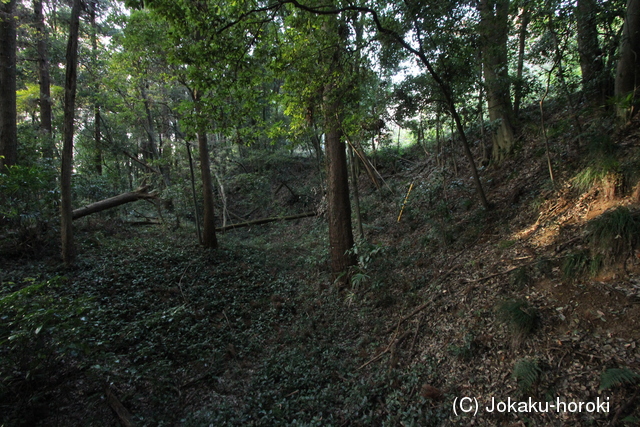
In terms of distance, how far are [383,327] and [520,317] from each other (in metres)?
2.33

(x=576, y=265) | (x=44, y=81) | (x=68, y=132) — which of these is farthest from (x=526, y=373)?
(x=44, y=81)

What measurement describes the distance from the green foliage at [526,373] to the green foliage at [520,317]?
→ 366 millimetres

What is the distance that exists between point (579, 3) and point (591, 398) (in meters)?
6.55

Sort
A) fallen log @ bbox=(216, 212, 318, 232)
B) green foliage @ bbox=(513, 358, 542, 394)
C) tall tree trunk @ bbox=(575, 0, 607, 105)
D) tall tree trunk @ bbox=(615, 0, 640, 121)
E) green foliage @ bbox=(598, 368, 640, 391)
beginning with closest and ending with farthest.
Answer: green foliage @ bbox=(598, 368, 640, 391) → green foliage @ bbox=(513, 358, 542, 394) → tall tree trunk @ bbox=(615, 0, 640, 121) → tall tree trunk @ bbox=(575, 0, 607, 105) → fallen log @ bbox=(216, 212, 318, 232)

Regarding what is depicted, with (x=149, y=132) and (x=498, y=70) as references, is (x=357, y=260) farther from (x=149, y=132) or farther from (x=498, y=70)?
(x=149, y=132)

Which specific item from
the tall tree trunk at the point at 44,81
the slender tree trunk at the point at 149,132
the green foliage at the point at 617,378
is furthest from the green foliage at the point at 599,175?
the slender tree trunk at the point at 149,132

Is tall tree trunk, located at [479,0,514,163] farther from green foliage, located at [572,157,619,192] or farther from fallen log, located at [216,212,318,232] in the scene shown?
fallen log, located at [216,212,318,232]

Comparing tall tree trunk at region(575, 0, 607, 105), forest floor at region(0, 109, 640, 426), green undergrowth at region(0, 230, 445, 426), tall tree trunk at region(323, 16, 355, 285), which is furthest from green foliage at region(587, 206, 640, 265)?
tall tree trunk at region(323, 16, 355, 285)

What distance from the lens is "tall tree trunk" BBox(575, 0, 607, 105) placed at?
5.22 meters

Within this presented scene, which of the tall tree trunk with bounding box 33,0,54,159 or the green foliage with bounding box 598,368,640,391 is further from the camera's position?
the tall tree trunk with bounding box 33,0,54,159

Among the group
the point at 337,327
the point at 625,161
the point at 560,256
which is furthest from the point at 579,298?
the point at 337,327

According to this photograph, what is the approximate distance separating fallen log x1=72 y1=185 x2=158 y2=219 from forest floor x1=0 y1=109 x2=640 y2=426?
1.50 meters

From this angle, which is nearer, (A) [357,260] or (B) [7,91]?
(A) [357,260]

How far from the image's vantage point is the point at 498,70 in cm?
684
